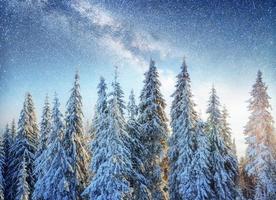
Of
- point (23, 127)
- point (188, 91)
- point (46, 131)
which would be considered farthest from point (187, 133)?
point (23, 127)

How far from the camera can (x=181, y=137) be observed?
31.4m

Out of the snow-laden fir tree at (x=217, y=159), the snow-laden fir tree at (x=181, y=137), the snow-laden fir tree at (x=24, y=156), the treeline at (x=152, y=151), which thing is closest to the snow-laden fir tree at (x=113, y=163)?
the treeline at (x=152, y=151)

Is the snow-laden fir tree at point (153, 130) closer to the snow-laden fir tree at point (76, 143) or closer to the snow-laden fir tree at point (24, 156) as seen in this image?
the snow-laden fir tree at point (76, 143)

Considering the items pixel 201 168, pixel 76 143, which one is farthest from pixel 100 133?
pixel 201 168

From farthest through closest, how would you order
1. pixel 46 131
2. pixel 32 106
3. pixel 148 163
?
pixel 32 106 → pixel 46 131 → pixel 148 163

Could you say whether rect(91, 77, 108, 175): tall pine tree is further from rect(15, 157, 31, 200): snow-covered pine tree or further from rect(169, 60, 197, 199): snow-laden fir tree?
rect(15, 157, 31, 200): snow-covered pine tree

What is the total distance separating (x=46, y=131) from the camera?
42.8 metres

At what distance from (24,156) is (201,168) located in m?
24.8

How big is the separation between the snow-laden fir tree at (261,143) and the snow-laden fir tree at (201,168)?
6424 mm

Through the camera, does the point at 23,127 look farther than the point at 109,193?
Yes

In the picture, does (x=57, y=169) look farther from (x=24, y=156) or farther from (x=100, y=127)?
(x=24, y=156)

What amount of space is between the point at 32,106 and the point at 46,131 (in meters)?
5.39

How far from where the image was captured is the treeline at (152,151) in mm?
28469

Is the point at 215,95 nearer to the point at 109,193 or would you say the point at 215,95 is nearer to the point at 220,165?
the point at 220,165
